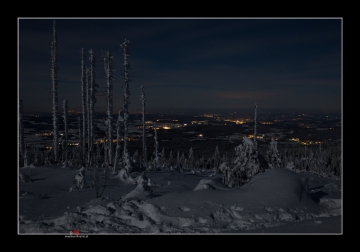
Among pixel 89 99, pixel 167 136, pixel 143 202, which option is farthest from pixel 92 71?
pixel 167 136

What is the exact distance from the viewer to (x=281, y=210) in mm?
6520

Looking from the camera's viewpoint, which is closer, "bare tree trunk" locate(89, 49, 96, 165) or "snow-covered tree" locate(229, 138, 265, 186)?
"snow-covered tree" locate(229, 138, 265, 186)

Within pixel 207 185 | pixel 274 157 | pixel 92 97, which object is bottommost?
pixel 274 157

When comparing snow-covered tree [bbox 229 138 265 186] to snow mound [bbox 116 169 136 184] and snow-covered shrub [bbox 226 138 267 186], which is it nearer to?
snow-covered shrub [bbox 226 138 267 186]

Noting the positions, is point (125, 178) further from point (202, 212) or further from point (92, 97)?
point (92, 97)

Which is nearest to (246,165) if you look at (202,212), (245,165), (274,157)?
(245,165)

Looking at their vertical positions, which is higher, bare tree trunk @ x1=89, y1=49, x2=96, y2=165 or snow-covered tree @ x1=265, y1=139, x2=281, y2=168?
bare tree trunk @ x1=89, y1=49, x2=96, y2=165

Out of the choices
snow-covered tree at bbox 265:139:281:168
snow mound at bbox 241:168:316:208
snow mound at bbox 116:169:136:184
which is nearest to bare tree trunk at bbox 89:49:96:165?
snow mound at bbox 116:169:136:184

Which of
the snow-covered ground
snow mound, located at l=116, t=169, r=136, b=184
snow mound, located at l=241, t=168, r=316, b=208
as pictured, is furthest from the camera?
snow mound, located at l=116, t=169, r=136, b=184

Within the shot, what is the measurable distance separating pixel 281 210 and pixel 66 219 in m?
5.57

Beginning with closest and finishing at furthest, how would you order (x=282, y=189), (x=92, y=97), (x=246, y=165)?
(x=282, y=189) → (x=246, y=165) → (x=92, y=97)

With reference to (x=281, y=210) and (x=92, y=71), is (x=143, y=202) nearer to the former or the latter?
(x=281, y=210)

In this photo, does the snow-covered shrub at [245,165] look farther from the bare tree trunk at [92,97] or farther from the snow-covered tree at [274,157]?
the bare tree trunk at [92,97]

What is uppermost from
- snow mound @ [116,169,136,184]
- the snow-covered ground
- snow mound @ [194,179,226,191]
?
snow mound @ [194,179,226,191]
